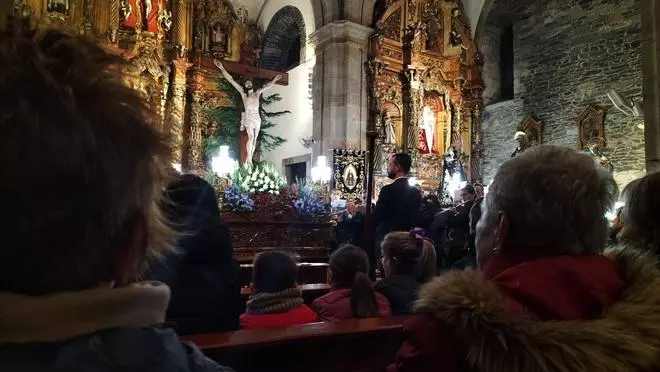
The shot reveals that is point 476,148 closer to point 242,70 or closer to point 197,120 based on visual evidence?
point 242,70

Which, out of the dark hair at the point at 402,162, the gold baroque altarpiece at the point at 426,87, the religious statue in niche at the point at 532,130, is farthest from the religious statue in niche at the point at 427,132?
the dark hair at the point at 402,162

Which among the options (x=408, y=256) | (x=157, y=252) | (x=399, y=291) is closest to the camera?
(x=157, y=252)

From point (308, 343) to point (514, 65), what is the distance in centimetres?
1672

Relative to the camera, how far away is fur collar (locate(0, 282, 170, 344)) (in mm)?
730

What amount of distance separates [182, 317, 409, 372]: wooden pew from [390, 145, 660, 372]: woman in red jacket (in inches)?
31.0

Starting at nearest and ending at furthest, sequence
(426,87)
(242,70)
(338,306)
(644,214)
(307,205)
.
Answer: (644,214), (338,306), (307,205), (242,70), (426,87)

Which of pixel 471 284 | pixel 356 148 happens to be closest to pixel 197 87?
pixel 356 148

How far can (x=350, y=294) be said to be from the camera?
10.3 ft

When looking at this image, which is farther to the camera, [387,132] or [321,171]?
[387,132]

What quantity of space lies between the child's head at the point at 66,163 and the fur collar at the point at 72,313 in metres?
0.04

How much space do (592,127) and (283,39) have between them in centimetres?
882

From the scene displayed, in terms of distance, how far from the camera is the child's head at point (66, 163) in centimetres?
75

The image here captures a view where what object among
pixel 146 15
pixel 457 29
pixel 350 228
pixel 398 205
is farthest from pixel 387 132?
pixel 398 205

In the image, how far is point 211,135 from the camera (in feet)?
45.7
